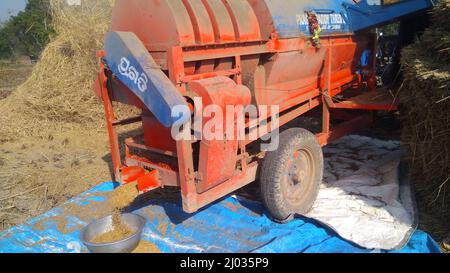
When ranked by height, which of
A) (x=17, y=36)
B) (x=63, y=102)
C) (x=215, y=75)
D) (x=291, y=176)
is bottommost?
(x=291, y=176)

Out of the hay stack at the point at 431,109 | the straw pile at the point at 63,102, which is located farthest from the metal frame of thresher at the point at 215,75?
the straw pile at the point at 63,102

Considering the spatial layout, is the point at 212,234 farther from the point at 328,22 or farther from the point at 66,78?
the point at 66,78

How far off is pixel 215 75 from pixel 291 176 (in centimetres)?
134

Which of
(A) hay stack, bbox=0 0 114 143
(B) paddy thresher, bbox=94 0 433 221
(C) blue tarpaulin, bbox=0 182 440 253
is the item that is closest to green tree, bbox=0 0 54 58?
(A) hay stack, bbox=0 0 114 143

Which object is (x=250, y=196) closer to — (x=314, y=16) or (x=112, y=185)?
(x=112, y=185)

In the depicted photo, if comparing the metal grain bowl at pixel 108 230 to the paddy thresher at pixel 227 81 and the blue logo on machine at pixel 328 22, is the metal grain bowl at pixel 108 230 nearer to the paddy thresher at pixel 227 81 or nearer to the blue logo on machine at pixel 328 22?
the paddy thresher at pixel 227 81

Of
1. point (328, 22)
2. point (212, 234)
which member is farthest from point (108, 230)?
point (328, 22)

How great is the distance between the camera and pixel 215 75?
3.38 metres

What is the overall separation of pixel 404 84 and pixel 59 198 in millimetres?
4292

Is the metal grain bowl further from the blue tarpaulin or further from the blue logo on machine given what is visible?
the blue logo on machine

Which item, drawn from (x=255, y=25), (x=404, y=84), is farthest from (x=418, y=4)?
(x=255, y=25)

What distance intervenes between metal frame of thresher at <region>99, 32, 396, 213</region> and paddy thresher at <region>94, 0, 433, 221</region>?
1 centimetres

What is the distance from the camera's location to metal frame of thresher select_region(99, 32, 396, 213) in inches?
120

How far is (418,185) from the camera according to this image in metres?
4.18
